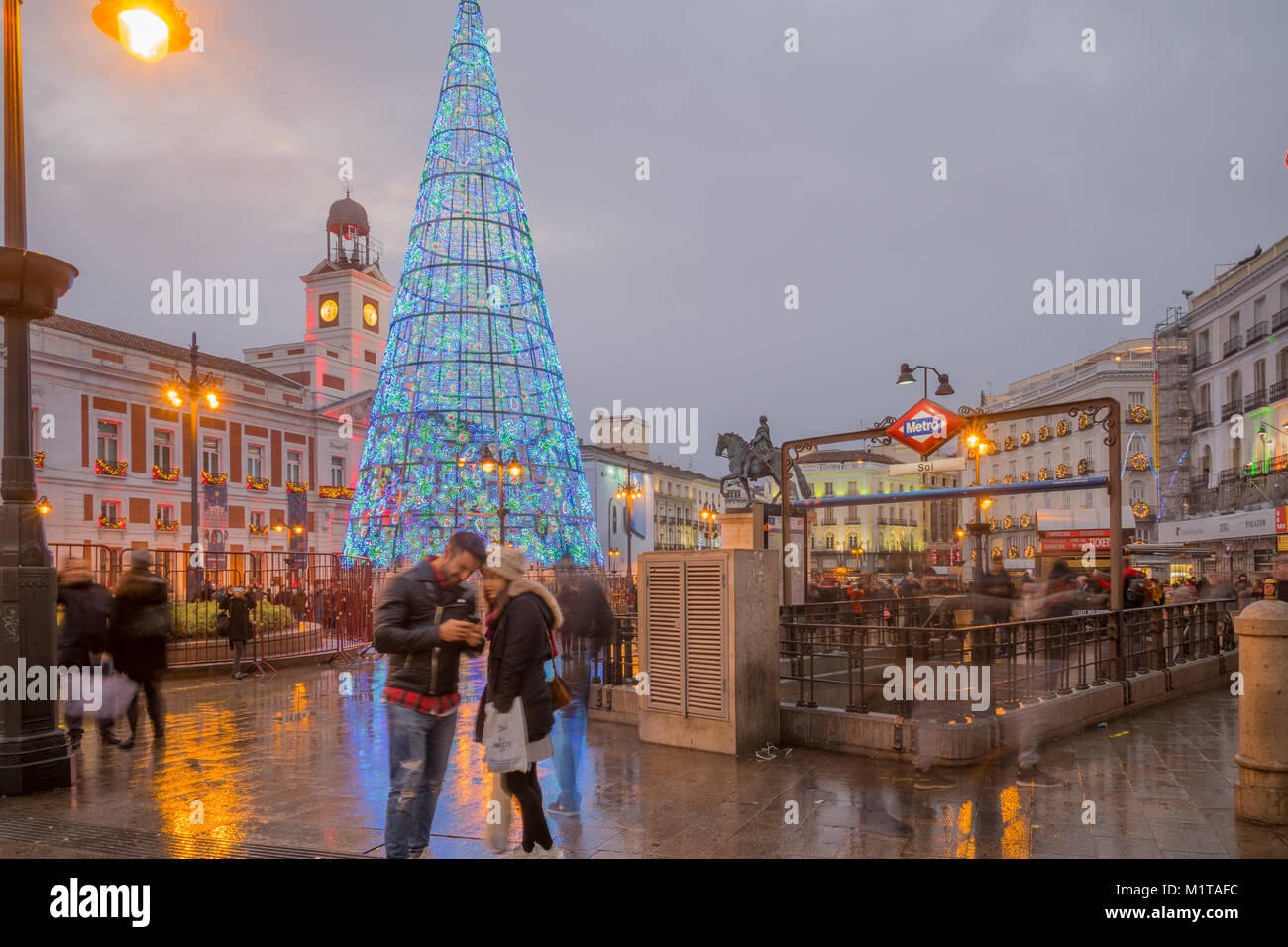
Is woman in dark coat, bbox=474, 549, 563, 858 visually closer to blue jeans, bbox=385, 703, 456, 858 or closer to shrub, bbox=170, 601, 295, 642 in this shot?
blue jeans, bbox=385, 703, 456, 858

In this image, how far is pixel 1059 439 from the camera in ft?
205

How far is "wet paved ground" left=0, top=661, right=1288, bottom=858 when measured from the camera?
5691mm

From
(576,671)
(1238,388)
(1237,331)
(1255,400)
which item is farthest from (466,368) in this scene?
(1237,331)

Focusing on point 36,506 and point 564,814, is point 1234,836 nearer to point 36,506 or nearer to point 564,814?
point 564,814

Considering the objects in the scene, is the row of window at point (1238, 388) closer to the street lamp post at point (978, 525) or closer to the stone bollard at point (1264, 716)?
the street lamp post at point (978, 525)

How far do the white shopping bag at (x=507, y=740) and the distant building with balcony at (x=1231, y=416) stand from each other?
28.4 m

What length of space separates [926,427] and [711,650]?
6487 millimetres

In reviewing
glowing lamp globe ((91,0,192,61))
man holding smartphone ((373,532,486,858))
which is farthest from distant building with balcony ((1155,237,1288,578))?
glowing lamp globe ((91,0,192,61))

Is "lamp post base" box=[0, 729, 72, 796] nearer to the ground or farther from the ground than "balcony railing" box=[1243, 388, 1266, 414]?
nearer to the ground

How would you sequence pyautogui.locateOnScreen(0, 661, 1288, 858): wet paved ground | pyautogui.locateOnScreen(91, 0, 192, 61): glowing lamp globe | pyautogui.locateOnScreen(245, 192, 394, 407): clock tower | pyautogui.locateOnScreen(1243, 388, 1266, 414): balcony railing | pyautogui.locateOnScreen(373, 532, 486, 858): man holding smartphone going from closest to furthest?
pyautogui.locateOnScreen(373, 532, 486, 858): man holding smartphone < pyautogui.locateOnScreen(0, 661, 1288, 858): wet paved ground < pyautogui.locateOnScreen(91, 0, 192, 61): glowing lamp globe < pyautogui.locateOnScreen(1243, 388, 1266, 414): balcony railing < pyautogui.locateOnScreen(245, 192, 394, 407): clock tower

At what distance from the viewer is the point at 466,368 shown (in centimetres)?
2841

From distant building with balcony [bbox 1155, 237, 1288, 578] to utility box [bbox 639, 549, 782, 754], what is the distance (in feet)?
80.7

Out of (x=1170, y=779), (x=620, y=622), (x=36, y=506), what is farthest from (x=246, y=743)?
(x=1170, y=779)

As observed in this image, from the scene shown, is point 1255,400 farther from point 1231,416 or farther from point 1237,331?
point 1237,331
